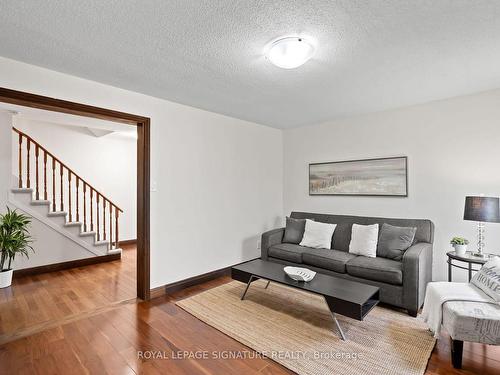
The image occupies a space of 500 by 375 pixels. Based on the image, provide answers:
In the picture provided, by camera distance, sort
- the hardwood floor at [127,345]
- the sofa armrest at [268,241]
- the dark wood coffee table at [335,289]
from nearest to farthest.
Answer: the hardwood floor at [127,345], the dark wood coffee table at [335,289], the sofa armrest at [268,241]

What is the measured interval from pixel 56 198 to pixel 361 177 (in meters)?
5.25

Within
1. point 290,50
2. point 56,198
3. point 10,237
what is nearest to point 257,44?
point 290,50

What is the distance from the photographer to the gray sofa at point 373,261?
2.65m

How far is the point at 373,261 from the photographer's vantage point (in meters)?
3.01

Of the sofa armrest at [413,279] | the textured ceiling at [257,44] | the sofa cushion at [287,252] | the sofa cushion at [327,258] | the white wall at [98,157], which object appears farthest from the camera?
the white wall at [98,157]

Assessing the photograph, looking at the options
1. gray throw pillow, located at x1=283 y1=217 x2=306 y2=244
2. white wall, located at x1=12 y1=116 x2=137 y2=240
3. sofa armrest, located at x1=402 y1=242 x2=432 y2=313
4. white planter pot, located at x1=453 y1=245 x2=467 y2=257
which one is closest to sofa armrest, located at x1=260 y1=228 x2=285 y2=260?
gray throw pillow, located at x1=283 y1=217 x2=306 y2=244

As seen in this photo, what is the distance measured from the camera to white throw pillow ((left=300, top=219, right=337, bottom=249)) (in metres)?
3.69

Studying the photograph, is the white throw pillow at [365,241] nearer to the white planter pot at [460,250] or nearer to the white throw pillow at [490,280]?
the white planter pot at [460,250]

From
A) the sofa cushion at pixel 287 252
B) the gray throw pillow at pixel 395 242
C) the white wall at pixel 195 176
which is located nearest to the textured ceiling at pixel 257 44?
the white wall at pixel 195 176

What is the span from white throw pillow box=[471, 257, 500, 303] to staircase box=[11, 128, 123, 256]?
5.17 m

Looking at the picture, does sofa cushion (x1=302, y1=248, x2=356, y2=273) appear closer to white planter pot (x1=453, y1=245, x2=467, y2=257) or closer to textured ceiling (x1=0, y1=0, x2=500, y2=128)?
white planter pot (x1=453, y1=245, x2=467, y2=257)

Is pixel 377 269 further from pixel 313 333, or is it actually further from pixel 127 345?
pixel 127 345

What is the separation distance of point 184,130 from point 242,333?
8.16ft

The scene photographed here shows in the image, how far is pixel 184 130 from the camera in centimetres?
346
